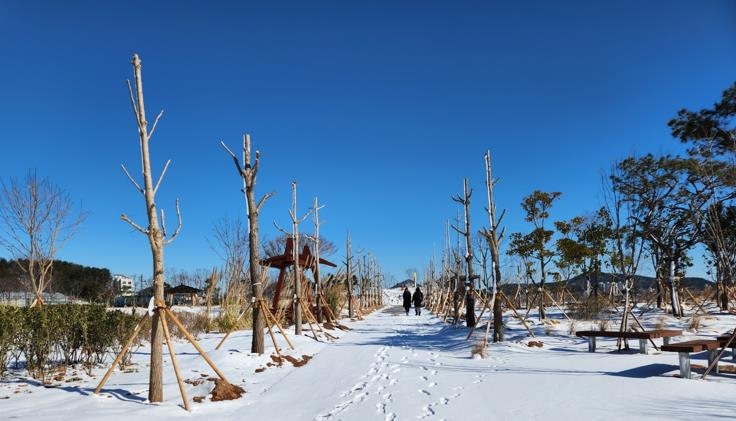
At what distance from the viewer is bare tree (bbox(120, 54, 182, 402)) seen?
18.3 ft

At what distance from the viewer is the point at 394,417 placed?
5.06 meters

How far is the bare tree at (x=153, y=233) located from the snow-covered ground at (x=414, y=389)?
1.17ft

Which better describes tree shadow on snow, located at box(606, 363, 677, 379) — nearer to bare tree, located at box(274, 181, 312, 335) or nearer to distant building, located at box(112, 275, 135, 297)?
bare tree, located at box(274, 181, 312, 335)

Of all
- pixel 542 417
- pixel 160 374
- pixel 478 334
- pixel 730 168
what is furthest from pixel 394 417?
pixel 730 168

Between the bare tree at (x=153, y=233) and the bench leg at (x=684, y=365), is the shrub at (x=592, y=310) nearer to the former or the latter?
the bench leg at (x=684, y=365)

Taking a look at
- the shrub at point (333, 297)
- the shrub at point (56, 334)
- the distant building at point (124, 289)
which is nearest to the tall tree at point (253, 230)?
the shrub at point (56, 334)

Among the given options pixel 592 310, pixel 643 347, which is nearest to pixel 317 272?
pixel 592 310

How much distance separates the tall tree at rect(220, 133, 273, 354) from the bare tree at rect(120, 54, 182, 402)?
10.4 feet

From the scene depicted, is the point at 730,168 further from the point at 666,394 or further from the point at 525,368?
the point at 666,394

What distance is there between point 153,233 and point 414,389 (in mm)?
3661

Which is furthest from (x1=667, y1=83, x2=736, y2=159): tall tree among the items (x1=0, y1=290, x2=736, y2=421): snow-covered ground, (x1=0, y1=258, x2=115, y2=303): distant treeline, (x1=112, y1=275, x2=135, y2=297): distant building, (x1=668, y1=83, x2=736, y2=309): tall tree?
(x1=0, y1=258, x2=115, y2=303): distant treeline

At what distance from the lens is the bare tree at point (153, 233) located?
5.59m

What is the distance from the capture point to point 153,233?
19.0 feet

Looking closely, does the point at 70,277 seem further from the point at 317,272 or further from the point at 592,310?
the point at 592,310
